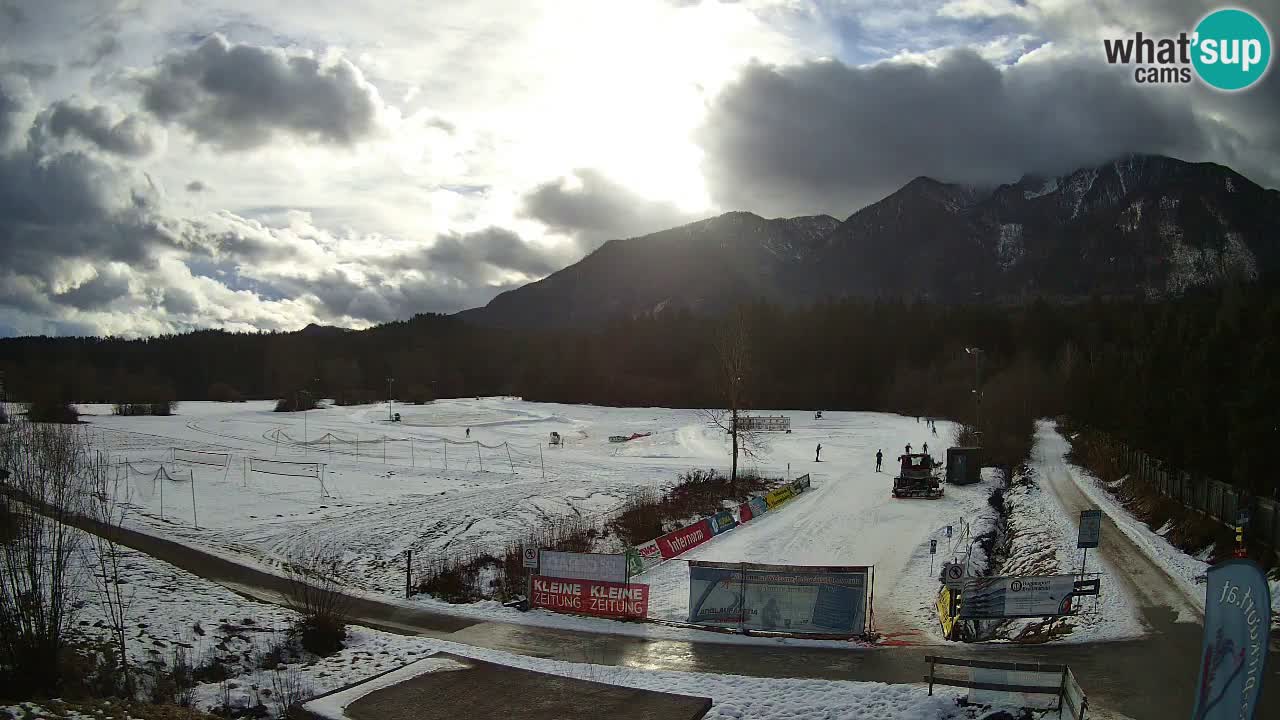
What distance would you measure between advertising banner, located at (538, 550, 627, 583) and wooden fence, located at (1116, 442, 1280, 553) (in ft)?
49.3

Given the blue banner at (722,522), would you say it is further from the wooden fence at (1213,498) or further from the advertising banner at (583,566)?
the wooden fence at (1213,498)

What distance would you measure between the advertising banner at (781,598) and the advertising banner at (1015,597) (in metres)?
2.97

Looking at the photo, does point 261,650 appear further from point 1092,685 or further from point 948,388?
point 948,388

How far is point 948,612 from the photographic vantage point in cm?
2025

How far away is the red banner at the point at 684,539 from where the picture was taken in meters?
29.0

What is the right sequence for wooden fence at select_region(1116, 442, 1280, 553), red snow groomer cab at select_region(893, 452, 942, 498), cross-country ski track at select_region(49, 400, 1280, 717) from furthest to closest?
red snow groomer cab at select_region(893, 452, 942, 498)
wooden fence at select_region(1116, 442, 1280, 553)
cross-country ski track at select_region(49, 400, 1280, 717)

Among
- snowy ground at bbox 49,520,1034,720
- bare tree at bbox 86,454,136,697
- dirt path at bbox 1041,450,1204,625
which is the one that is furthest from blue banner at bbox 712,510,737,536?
bare tree at bbox 86,454,136,697

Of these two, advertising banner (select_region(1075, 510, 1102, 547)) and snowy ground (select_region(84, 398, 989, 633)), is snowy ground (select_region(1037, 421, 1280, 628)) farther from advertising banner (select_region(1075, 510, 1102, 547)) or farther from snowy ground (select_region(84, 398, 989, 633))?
snowy ground (select_region(84, 398, 989, 633))

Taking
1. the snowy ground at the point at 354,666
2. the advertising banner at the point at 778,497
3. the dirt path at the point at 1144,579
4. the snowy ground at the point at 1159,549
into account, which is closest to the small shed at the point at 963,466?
the snowy ground at the point at 1159,549

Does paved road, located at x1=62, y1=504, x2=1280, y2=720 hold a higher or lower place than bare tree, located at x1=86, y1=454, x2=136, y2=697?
lower

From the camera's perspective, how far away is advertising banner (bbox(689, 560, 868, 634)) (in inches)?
768

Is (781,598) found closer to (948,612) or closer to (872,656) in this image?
(872,656)

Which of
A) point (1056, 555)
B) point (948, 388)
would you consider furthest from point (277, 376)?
point (1056, 555)

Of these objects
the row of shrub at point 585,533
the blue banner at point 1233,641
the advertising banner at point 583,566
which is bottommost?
the row of shrub at point 585,533
